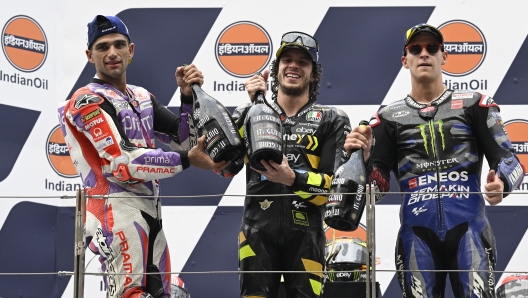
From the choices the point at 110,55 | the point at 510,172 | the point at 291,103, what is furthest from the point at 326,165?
the point at 110,55

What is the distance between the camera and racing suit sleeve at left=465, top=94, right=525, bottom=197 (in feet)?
10.3

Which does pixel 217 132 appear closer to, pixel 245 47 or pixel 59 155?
A: pixel 245 47

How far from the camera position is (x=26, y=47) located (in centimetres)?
474

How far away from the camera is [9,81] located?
4.71 m

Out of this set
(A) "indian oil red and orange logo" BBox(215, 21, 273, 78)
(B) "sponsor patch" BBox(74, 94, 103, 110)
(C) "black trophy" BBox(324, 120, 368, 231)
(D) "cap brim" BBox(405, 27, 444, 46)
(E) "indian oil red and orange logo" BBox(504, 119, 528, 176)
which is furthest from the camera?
(A) "indian oil red and orange logo" BBox(215, 21, 273, 78)

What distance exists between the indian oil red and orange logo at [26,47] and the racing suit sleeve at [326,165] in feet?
6.34

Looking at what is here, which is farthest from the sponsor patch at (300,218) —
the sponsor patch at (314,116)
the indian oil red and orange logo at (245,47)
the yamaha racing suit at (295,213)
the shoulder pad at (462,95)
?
the indian oil red and orange logo at (245,47)

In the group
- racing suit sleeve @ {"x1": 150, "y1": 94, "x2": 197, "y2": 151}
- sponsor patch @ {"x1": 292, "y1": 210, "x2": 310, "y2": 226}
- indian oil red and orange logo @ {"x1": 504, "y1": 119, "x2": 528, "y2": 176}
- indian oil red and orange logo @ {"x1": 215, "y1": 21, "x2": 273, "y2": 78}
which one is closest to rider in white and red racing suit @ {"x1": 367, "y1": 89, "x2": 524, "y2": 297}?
sponsor patch @ {"x1": 292, "y1": 210, "x2": 310, "y2": 226}

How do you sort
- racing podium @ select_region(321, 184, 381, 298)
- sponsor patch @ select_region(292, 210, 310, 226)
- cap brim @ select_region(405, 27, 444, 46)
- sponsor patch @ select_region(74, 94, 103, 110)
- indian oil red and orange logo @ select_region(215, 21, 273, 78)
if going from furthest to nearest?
1. indian oil red and orange logo @ select_region(215, 21, 273, 78)
2. racing podium @ select_region(321, 184, 381, 298)
3. cap brim @ select_region(405, 27, 444, 46)
4. sponsor patch @ select_region(292, 210, 310, 226)
5. sponsor patch @ select_region(74, 94, 103, 110)

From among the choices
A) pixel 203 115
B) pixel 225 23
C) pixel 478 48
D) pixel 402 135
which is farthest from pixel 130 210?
pixel 478 48

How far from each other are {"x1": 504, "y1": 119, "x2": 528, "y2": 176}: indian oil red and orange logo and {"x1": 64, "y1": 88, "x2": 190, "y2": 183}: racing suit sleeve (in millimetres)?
1827

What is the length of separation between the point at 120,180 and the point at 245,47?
5.28ft

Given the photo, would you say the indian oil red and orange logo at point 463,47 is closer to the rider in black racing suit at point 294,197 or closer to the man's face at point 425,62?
the man's face at point 425,62

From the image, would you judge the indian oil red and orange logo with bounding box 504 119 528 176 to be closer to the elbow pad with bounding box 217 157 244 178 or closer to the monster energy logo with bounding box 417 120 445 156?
the monster energy logo with bounding box 417 120 445 156
